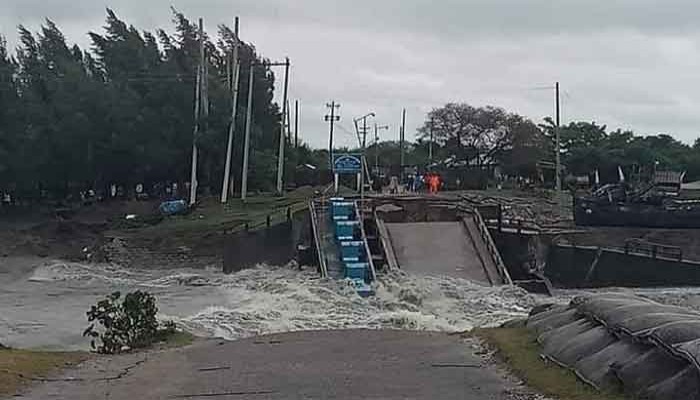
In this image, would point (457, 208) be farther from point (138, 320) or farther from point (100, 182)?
point (100, 182)

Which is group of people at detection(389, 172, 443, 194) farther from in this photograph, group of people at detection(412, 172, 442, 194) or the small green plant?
the small green plant

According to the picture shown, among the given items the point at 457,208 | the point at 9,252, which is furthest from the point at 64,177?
the point at 457,208

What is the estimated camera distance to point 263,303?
1214 inches

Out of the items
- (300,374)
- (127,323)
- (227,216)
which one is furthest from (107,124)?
(300,374)

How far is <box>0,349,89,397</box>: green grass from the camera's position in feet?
42.4

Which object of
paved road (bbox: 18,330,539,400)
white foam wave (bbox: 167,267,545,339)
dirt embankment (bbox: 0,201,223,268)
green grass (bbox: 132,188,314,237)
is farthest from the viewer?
green grass (bbox: 132,188,314,237)

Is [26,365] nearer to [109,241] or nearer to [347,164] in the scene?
[347,164]

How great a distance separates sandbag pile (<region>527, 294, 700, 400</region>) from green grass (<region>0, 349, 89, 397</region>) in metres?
6.27

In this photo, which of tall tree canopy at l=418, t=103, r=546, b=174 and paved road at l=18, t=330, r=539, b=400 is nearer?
paved road at l=18, t=330, r=539, b=400

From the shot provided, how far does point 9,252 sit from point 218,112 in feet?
54.3

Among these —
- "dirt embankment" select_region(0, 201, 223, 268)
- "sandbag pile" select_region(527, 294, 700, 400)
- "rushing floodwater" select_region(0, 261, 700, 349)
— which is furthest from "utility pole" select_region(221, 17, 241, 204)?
"sandbag pile" select_region(527, 294, 700, 400)

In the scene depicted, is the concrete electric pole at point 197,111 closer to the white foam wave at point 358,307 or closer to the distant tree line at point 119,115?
the distant tree line at point 119,115

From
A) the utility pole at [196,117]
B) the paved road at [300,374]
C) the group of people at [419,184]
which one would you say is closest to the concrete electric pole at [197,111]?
the utility pole at [196,117]

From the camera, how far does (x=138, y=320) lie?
63.3 feet
